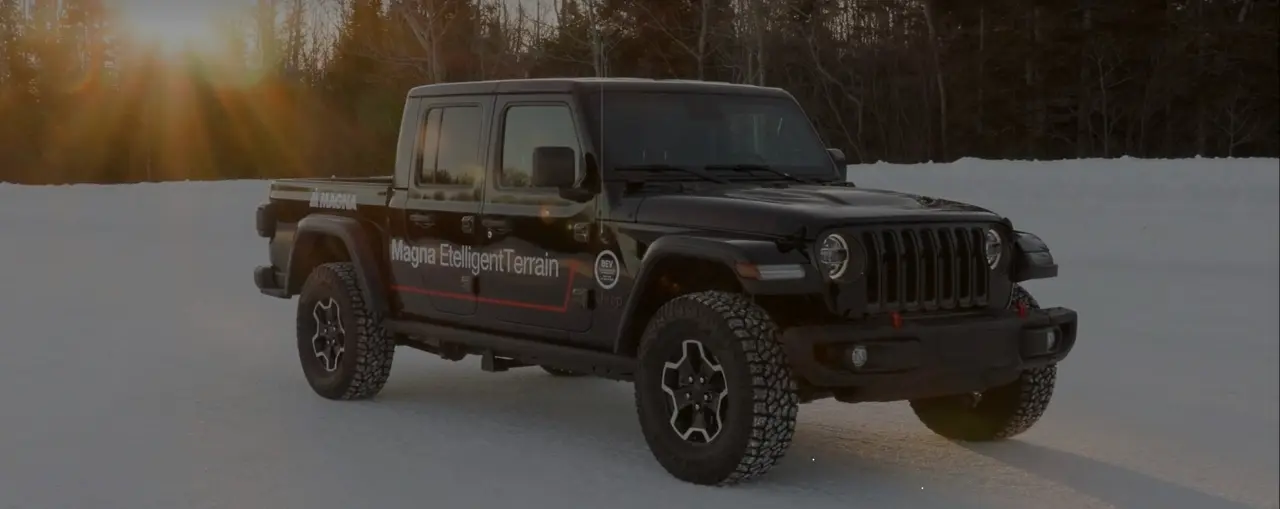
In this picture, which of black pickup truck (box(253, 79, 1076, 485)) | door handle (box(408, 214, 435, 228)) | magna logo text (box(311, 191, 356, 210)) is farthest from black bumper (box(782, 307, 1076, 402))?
magna logo text (box(311, 191, 356, 210))

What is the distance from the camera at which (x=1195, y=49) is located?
119ft

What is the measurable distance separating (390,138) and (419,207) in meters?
33.1

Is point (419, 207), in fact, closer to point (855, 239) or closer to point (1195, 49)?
point (855, 239)

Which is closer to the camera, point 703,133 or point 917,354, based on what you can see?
point 917,354

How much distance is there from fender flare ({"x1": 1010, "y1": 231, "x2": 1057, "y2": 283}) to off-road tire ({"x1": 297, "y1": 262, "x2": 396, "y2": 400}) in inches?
143

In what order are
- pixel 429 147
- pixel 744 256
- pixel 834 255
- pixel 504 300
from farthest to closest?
pixel 429 147
pixel 504 300
pixel 834 255
pixel 744 256

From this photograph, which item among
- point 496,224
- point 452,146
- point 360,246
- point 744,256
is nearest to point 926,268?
point 744,256

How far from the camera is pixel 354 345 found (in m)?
7.94

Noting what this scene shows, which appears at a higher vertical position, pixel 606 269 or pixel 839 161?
pixel 839 161

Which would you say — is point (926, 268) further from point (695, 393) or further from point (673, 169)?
point (673, 169)

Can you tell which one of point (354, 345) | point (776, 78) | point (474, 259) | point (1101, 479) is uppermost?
point (776, 78)

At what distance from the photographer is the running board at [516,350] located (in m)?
6.52

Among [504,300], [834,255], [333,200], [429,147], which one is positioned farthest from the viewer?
[333,200]

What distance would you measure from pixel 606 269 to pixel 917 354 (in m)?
1.58
